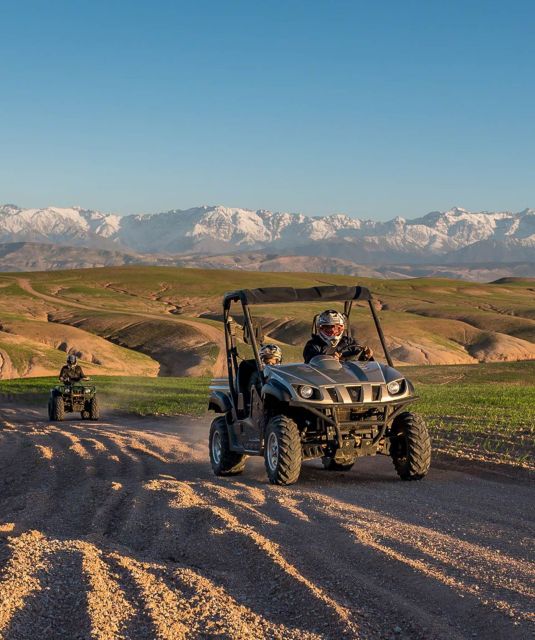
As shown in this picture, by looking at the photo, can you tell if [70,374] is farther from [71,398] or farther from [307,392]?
[307,392]

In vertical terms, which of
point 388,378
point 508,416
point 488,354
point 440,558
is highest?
point 388,378

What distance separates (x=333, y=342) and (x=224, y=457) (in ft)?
8.83

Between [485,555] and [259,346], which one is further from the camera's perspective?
[259,346]

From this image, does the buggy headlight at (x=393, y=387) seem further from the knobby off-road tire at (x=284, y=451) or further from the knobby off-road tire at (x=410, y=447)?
the knobby off-road tire at (x=284, y=451)

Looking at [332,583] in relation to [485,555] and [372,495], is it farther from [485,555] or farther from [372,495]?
[372,495]

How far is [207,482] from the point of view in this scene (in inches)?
488

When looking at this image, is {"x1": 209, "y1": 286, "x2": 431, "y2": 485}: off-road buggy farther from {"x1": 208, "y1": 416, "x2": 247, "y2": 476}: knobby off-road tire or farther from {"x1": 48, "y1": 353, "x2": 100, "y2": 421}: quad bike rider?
{"x1": 48, "y1": 353, "x2": 100, "y2": 421}: quad bike rider

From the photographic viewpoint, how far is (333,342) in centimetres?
1266

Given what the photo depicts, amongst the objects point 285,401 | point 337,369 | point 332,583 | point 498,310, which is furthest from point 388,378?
point 498,310

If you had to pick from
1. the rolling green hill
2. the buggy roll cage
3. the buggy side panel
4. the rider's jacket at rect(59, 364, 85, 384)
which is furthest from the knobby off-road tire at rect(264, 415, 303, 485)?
the rolling green hill

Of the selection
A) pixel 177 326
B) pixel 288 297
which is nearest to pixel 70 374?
pixel 288 297

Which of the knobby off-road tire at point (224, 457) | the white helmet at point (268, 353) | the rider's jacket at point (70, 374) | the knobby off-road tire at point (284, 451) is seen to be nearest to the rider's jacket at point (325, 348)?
the white helmet at point (268, 353)

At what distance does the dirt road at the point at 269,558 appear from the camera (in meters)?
5.51

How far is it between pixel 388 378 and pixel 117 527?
4.61 m
